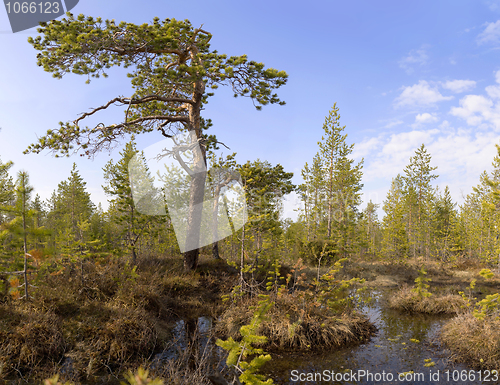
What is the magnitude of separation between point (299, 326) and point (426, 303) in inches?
254

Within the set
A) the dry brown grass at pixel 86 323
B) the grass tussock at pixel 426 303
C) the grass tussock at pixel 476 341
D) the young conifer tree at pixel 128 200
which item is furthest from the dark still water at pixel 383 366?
the young conifer tree at pixel 128 200

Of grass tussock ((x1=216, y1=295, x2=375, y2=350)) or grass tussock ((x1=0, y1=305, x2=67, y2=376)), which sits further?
grass tussock ((x1=216, y1=295, x2=375, y2=350))

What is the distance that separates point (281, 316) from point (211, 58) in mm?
9348

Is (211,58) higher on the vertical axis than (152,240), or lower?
higher

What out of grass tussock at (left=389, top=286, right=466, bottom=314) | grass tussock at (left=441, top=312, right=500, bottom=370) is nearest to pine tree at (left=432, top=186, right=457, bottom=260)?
grass tussock at (left=389, top=286, right=466, bottom=314)

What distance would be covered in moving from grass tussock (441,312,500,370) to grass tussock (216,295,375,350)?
208 cm

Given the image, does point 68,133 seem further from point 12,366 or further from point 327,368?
point 327,368

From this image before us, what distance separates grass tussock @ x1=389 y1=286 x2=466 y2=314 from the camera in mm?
10836

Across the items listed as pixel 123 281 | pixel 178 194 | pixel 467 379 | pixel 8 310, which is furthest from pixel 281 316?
pixel 178 194

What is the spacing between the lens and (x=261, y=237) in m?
10.4

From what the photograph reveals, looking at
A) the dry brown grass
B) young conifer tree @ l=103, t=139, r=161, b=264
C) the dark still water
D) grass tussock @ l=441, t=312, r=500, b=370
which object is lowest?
the dark still water

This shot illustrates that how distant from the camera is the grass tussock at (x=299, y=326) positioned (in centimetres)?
745

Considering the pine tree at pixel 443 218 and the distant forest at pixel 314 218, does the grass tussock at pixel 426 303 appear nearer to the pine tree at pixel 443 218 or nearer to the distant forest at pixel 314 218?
the distant forest at pixel 314 218

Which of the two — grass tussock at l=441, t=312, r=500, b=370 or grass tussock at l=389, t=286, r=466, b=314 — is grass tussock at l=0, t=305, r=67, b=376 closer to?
grass tussock at l=441, t=312, r=500, b=370
